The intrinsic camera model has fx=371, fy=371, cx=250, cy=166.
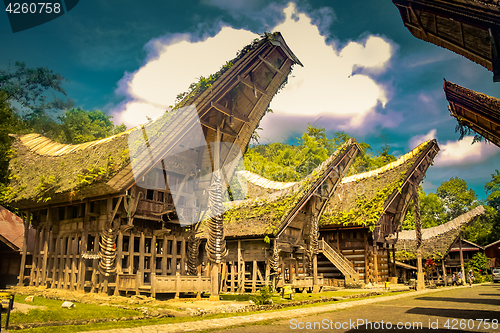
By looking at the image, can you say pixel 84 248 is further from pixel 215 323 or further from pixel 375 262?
pixel 375 262

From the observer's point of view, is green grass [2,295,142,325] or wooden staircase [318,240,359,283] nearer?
green grass [2,295,142,325]

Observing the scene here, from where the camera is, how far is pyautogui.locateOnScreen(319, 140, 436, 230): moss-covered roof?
2878 cm

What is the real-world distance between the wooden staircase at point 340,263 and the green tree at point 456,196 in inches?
2227

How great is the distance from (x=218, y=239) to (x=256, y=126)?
6499 millimetres

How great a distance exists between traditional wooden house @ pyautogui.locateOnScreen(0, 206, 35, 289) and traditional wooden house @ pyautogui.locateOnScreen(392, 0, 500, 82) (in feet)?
73.2

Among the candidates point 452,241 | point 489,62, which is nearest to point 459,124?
point 489,62

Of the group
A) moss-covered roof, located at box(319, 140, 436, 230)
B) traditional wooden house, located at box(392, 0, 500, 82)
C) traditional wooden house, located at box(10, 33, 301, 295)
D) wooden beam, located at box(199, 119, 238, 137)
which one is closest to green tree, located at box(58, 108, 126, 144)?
traditional wooden house, located at box(10, 33, 301, 295)

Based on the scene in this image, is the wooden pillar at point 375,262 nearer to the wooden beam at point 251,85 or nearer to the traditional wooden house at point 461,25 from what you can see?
the wooden beam at point 251,85

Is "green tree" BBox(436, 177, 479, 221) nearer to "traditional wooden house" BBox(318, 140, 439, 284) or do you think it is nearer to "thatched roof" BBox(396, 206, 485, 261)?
"thatched roof" BBox(396, 206, 485, 261)

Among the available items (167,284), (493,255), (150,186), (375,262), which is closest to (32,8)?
(150,186)

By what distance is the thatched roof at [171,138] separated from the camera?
47.5 ft

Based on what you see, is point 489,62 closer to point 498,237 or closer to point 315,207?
point 315,207

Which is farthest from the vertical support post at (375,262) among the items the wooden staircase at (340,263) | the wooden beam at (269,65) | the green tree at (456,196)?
the green tree at (456,196)

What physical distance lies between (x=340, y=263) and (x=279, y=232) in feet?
29.0
